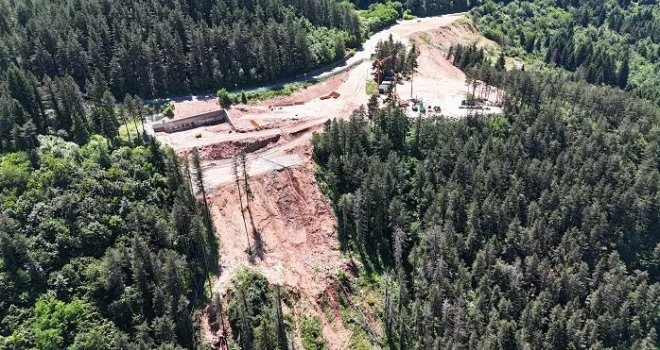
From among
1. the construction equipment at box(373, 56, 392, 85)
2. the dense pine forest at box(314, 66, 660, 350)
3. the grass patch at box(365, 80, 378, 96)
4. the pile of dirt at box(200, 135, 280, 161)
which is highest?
the construction equipment at box(373, 56, 392, 85)

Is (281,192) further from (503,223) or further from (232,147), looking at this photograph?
(503,223)

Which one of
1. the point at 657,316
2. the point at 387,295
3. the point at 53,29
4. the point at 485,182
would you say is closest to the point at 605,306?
the point at 657,316

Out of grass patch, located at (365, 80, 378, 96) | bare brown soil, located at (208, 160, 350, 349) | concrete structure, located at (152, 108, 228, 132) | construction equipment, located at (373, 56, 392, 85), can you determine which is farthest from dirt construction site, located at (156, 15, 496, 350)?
construction equipment, located at (373, 56, 392, 85)

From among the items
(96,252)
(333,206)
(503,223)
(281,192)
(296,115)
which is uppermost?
(296,115)

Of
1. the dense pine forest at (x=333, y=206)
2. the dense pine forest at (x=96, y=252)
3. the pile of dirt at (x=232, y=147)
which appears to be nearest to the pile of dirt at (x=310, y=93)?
the dense pine forest at (x=333, y=206)

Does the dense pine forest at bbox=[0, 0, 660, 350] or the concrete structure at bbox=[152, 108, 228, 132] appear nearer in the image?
the dense pine forest at bbox=[0, 0, 660, 350]

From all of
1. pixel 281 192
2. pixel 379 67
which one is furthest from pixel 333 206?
pixel 379 67

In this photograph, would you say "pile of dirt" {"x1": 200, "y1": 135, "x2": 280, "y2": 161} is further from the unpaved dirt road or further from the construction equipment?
the construction equipment
